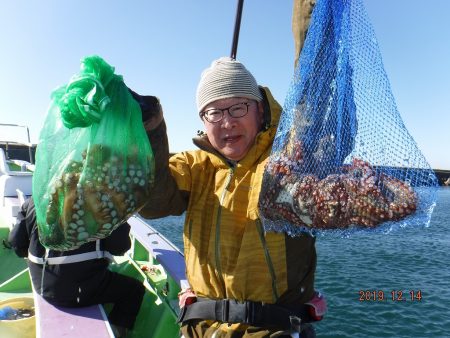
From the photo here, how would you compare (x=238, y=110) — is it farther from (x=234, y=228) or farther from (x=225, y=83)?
(x=234, y=228)

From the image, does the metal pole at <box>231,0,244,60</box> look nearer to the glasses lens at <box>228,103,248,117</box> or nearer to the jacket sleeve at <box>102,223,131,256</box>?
the glasses lens at <box>228,103,248,117</box>

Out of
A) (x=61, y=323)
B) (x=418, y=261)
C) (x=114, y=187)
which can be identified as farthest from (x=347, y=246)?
(x=114, y=187)

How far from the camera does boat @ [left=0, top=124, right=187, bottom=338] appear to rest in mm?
2869

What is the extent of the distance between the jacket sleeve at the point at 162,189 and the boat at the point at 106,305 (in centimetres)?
128

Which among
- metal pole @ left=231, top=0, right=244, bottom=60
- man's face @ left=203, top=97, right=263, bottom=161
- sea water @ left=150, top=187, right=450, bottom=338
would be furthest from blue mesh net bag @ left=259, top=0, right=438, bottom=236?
sea water @ left=150, top=187, right=450, bottom=338

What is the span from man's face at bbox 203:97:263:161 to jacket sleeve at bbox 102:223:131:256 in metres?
1.73

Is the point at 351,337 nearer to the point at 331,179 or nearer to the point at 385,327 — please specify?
the point at 385,327

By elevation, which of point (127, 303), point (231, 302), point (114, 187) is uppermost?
point (114, 187)

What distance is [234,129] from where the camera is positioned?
194cm

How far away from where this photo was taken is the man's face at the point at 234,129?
192cm

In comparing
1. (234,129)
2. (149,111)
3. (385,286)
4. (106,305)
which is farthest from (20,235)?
(385,286)

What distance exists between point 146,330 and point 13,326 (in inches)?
46.5

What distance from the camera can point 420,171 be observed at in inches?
59.8

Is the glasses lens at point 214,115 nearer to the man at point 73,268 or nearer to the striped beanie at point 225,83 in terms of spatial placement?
the striped beanie at point 225,83
